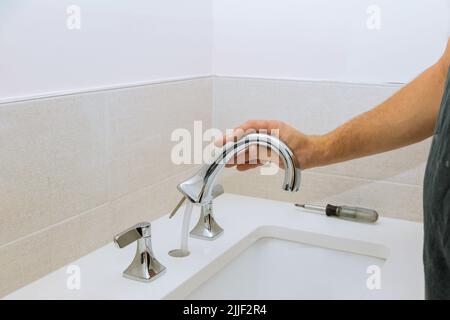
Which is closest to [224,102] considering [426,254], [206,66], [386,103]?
[206,66]

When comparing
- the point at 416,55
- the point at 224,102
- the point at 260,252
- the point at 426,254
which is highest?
the point at 416,55

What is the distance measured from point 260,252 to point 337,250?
0.49ft

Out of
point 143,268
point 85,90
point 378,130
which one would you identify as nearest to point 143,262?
point 143,268

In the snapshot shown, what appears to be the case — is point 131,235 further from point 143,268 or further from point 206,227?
point 206,227

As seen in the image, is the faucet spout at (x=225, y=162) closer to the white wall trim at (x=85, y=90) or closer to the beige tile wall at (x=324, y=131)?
the white wall trim at (x=85, y=90)

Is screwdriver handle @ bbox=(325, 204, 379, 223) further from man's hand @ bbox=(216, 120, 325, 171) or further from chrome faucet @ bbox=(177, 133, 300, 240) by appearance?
chrome faucet @ bbox=(177, 133, 300, 240)

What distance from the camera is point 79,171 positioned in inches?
31.3

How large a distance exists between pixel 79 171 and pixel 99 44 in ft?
0.66

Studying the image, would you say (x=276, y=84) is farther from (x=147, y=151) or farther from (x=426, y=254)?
(x=426, y=254)

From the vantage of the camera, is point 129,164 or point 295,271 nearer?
point 129,164

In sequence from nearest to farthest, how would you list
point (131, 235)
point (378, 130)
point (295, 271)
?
1. point (131, 235)
2. point (378, 130)
3. point (295, 271)

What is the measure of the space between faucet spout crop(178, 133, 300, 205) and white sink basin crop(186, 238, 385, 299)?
0.76ft

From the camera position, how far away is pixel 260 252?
1008mm

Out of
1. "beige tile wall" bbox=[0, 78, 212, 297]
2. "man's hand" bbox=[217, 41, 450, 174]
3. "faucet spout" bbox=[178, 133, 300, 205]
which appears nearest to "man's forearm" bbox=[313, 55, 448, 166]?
"man's hand" bbox=[217, 41, 450, 174]
